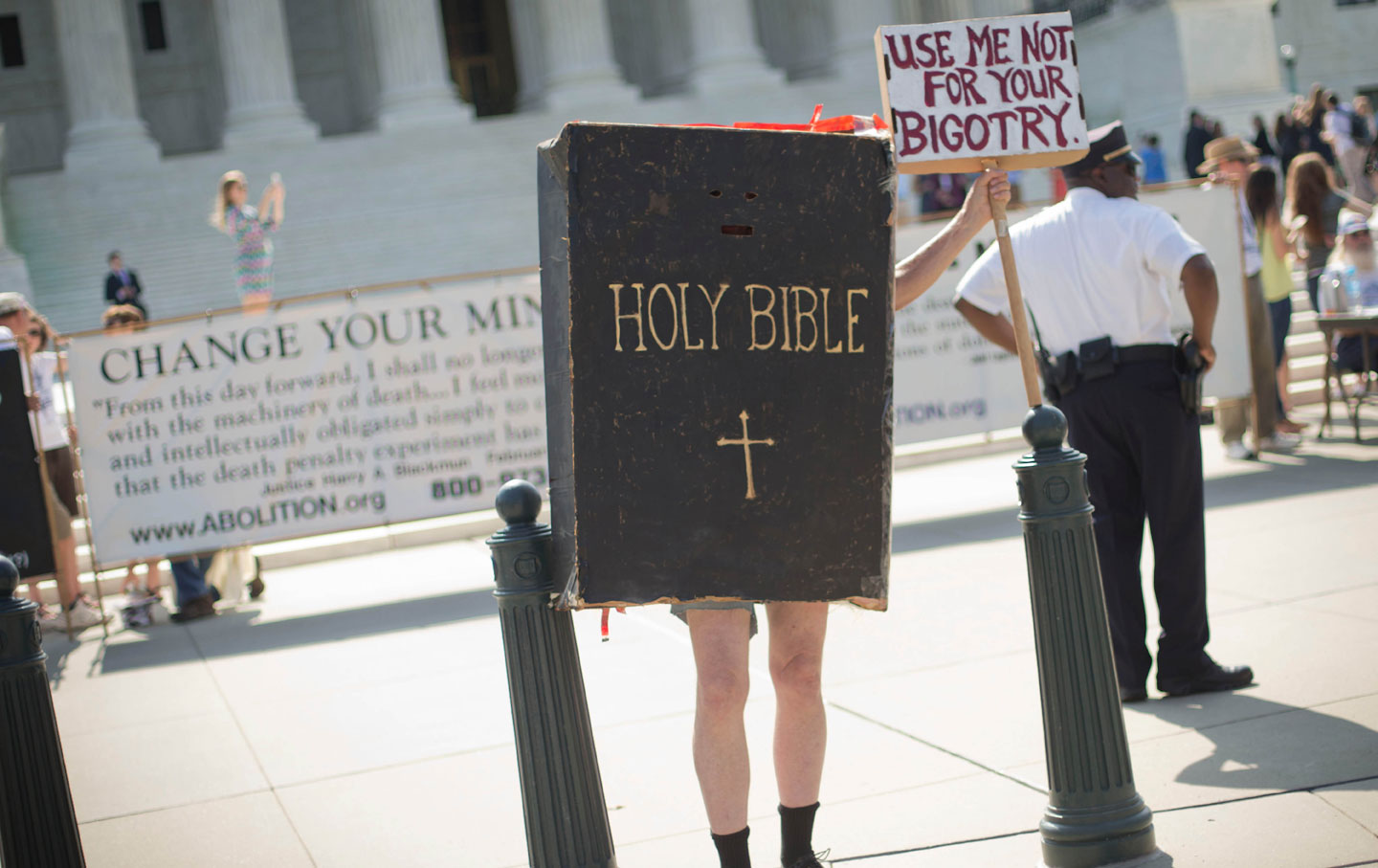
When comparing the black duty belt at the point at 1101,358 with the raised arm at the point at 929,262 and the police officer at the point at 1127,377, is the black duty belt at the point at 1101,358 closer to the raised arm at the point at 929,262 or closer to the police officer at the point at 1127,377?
the police officer at the point at 1127,377

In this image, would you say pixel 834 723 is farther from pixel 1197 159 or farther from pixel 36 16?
pixel 36 16

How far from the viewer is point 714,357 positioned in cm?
332

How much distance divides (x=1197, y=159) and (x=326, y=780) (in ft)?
68.8

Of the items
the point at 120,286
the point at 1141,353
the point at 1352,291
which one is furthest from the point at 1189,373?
the point at 120,286

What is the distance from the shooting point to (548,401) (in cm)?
342

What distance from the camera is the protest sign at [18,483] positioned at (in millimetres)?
8328

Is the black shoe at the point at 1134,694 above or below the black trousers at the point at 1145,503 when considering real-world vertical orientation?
below

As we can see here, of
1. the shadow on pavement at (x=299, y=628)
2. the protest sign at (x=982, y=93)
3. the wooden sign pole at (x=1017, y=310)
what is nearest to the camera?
the wooden sign pole at (x=1017, y=310)

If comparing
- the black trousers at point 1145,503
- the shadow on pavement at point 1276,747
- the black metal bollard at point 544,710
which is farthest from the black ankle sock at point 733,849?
the black trousers at point 1145,503

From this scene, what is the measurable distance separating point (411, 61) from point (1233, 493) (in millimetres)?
22675

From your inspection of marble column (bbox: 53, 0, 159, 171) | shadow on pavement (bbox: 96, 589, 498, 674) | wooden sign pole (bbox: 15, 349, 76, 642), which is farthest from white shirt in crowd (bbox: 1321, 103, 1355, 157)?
marble column (bbox: 53, 0, 159, 171)

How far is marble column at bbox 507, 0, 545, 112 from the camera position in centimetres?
3120

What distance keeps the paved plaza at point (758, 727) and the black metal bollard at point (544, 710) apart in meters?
0.33

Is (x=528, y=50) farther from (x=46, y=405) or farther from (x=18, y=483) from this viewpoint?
(x=18, y=483)
